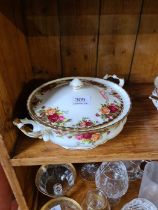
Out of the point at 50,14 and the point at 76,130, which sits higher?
the point at 50,14

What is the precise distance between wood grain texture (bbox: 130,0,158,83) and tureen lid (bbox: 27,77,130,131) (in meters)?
0.18

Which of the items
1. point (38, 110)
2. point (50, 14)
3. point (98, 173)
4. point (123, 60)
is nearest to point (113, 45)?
point (123, 60)

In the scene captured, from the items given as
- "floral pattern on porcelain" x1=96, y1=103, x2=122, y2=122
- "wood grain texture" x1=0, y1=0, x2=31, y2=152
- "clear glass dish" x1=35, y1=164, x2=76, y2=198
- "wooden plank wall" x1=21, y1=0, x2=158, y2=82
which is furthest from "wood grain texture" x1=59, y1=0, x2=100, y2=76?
"clear glass dish" x1=35, y1=164, x2=76, y2=198

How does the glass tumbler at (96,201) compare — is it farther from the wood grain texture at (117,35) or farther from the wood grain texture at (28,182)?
the wood grain texture at (117,35)

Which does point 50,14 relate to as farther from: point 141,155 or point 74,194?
point 74,194

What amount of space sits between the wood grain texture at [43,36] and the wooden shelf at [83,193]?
15.6 inches

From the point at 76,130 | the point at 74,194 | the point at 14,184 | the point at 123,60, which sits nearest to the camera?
the point at 76,130

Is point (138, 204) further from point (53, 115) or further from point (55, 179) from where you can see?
point (53, 115)

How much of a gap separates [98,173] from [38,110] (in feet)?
1.43

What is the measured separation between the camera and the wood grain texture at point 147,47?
1.97ft

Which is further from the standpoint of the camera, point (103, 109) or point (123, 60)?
point (123, 60)

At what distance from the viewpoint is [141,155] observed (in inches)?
20.6

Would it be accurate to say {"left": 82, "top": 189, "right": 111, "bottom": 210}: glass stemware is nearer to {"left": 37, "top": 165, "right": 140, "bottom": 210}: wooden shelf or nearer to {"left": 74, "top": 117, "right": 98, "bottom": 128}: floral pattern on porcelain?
{"left": 37, "top": 165, "right": 140, "bottom": 210}: wooden shelf

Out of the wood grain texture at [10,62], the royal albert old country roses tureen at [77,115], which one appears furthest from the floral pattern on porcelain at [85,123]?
the wood grain texture at [10,62]
